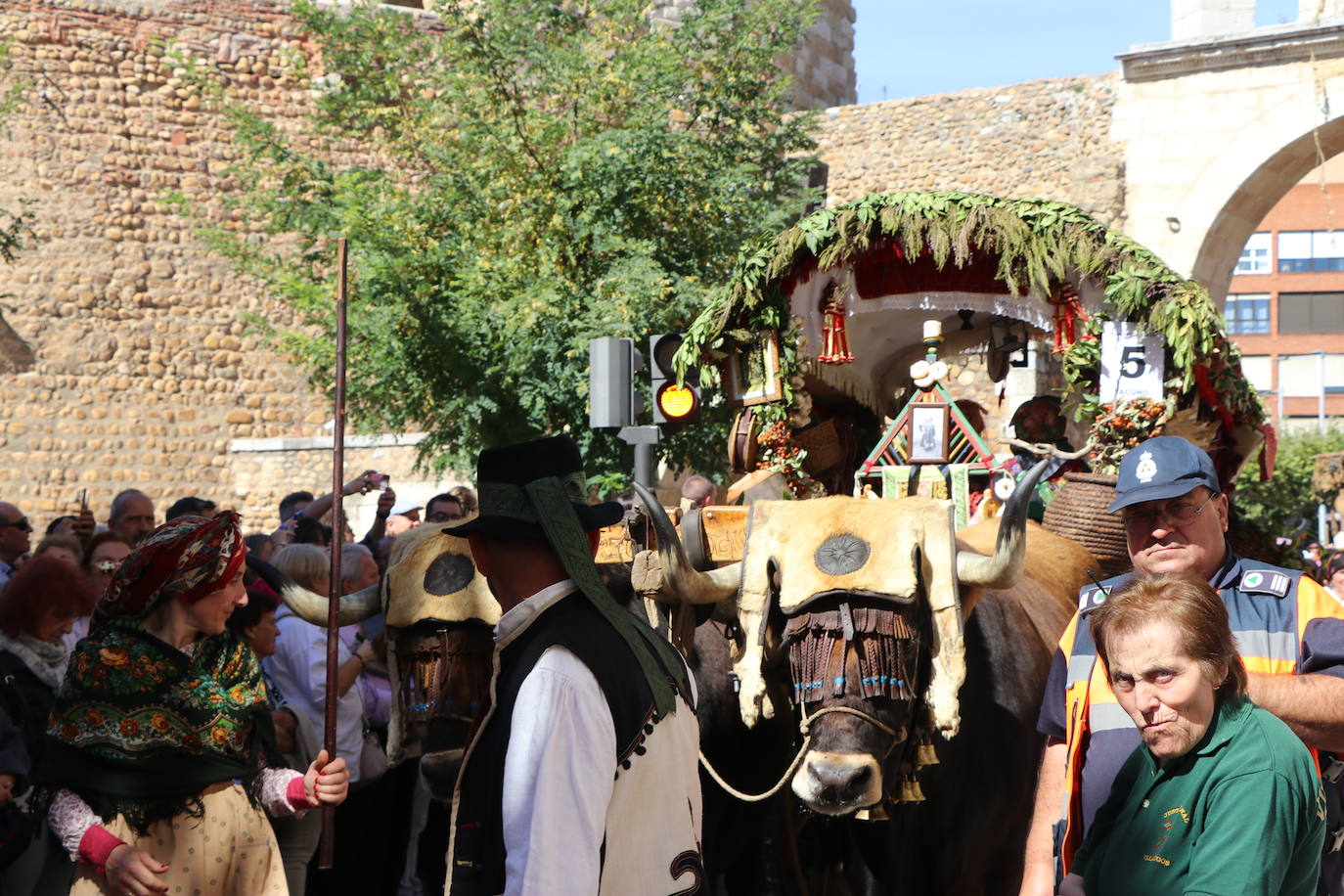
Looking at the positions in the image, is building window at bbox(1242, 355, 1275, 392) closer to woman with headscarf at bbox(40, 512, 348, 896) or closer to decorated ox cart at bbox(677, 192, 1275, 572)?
decorated ox cart at bbox(677, 192, 1275, 572)

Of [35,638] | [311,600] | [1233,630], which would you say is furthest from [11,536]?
[1233,630]

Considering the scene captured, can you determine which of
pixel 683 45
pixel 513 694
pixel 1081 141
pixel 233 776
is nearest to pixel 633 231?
pixel 683 45

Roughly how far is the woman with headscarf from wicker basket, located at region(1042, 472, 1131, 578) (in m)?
3.83

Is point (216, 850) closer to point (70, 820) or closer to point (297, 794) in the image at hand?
point (297, 794)

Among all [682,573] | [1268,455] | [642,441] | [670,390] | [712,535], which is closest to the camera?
[682,573]

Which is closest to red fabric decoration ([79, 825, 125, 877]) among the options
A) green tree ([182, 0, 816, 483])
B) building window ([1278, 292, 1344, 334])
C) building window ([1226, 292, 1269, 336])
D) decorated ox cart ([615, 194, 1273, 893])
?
decorated ox cart ([615, 194, 1273, 893])

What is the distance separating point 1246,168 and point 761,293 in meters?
13.7

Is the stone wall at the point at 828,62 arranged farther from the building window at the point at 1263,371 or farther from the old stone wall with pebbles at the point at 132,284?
the building window at the point at 1263,371

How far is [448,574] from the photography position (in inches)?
224

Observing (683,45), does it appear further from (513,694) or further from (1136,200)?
(513,694)

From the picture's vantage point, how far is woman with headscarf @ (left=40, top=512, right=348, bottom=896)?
409 centimetres

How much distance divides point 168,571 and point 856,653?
6.72 ft

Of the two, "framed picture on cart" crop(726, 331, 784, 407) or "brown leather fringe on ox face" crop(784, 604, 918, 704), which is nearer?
"brown leather fringe on ox face" crop(784, 604, 918, 704)

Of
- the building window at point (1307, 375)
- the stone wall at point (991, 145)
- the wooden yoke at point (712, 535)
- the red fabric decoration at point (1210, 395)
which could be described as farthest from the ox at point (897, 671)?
the building window at point (1307, 375)
